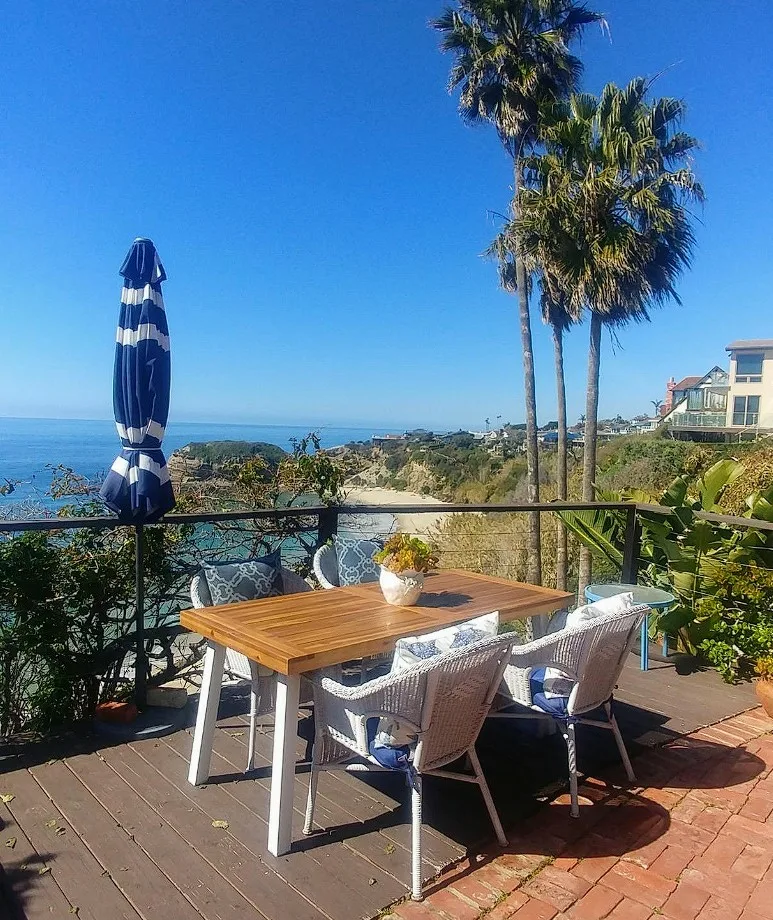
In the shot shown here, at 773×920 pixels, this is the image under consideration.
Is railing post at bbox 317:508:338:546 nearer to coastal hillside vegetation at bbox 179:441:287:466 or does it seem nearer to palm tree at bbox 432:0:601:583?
coastal hillside vegetation at bbox 179:441:287:466

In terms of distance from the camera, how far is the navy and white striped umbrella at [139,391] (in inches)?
127

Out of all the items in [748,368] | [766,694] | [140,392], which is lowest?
[766,694]

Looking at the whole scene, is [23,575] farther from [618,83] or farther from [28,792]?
[618,83]

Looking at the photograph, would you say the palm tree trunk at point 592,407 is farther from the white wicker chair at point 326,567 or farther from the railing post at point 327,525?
the white wicker chair at point 326,567

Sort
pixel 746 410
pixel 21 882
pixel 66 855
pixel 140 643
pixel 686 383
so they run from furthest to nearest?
pixel 686 383 < pixel 746 410 < pixel 140 643 < pixel 66 855 < pixel 21 882

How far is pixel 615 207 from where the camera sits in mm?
11555

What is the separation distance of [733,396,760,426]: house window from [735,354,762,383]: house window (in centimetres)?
117

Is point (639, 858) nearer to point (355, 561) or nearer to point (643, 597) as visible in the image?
point (355, 561)

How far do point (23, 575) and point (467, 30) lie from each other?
13914 millimetres

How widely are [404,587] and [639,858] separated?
1.41 metres

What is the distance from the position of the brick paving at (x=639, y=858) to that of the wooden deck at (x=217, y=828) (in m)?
0.13

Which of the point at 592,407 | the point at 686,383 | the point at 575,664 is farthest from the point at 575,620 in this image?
the point at 686,383

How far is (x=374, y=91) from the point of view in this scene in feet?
42.4

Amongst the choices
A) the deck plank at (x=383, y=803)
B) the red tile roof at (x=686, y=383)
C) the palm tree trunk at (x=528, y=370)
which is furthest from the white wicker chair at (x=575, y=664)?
the red tile roof at (x=686, y=383)
